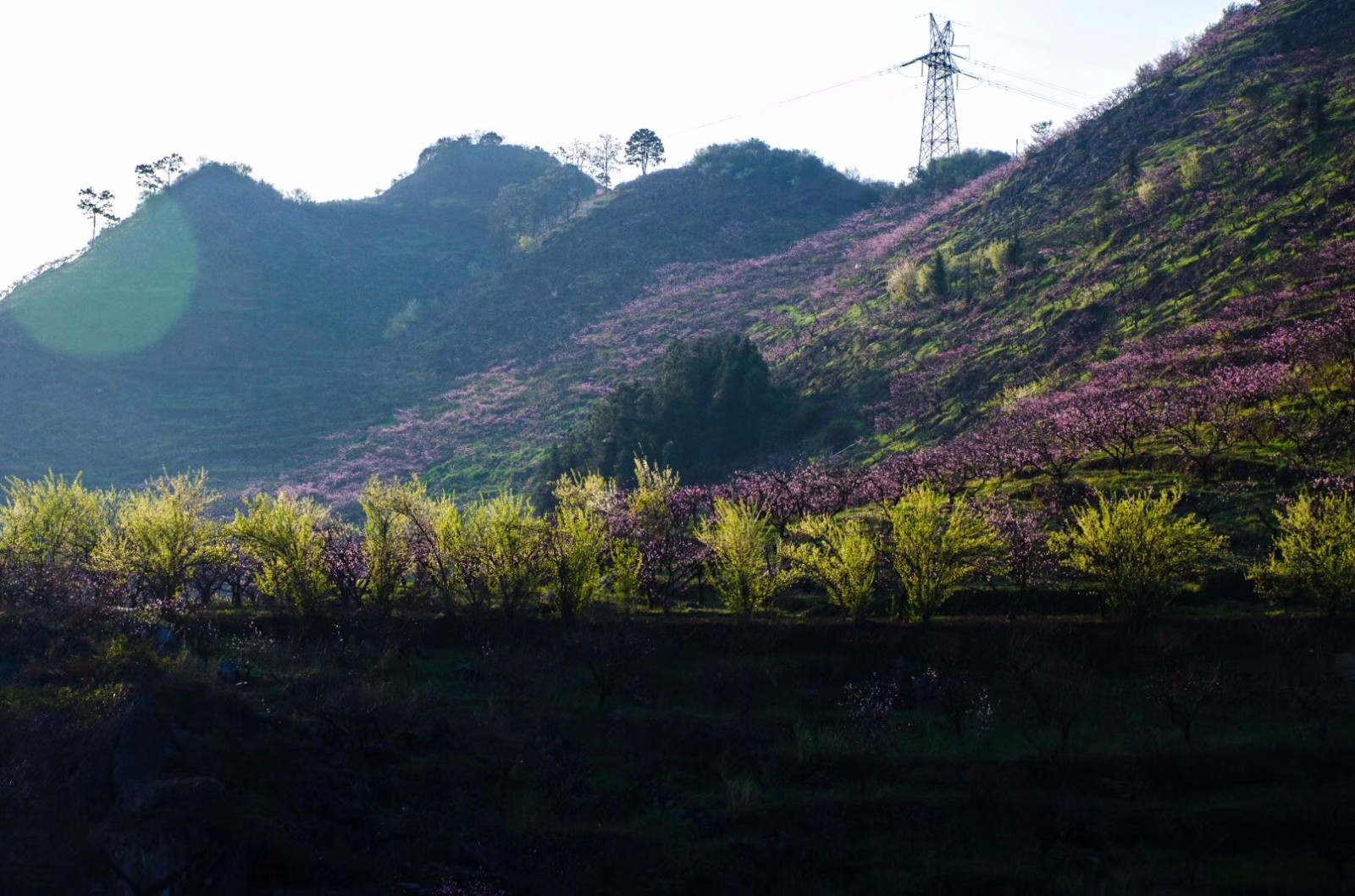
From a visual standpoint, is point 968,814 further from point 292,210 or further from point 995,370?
point 292,210

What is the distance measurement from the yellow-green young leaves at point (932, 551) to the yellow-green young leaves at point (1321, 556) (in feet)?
27.8

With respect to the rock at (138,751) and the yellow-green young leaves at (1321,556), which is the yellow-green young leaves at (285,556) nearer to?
the rock at (138,751)

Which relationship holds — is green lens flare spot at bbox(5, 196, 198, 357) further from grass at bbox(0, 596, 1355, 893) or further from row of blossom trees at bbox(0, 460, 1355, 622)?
grass at bbox(0, 596, 1355, 893)

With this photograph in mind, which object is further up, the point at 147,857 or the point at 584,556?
the point at 584,556

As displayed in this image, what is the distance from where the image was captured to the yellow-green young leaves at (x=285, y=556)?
33.4 meters

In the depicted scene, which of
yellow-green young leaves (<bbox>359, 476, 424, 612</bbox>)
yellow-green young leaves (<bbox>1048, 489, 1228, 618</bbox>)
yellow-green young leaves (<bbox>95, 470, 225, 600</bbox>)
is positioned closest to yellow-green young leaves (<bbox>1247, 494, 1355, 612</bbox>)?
yellow-green young leaves (<bbox>1048, 489, 1228, 618</bbox>)

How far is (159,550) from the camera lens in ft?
113

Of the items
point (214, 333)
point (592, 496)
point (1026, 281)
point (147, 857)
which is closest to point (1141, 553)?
point (592, 496)

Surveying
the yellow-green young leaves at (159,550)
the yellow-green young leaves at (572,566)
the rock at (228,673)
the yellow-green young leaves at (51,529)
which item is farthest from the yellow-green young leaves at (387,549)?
the yellow-green young leaves at (51,529)

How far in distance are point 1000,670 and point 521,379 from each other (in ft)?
259

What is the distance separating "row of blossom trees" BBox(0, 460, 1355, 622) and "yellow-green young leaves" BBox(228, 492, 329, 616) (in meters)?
0.07

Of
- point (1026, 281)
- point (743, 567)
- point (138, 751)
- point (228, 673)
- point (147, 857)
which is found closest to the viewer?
point (147, 857)

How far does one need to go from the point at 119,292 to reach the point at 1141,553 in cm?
11880

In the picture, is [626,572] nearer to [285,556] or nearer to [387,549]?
[387,549]
